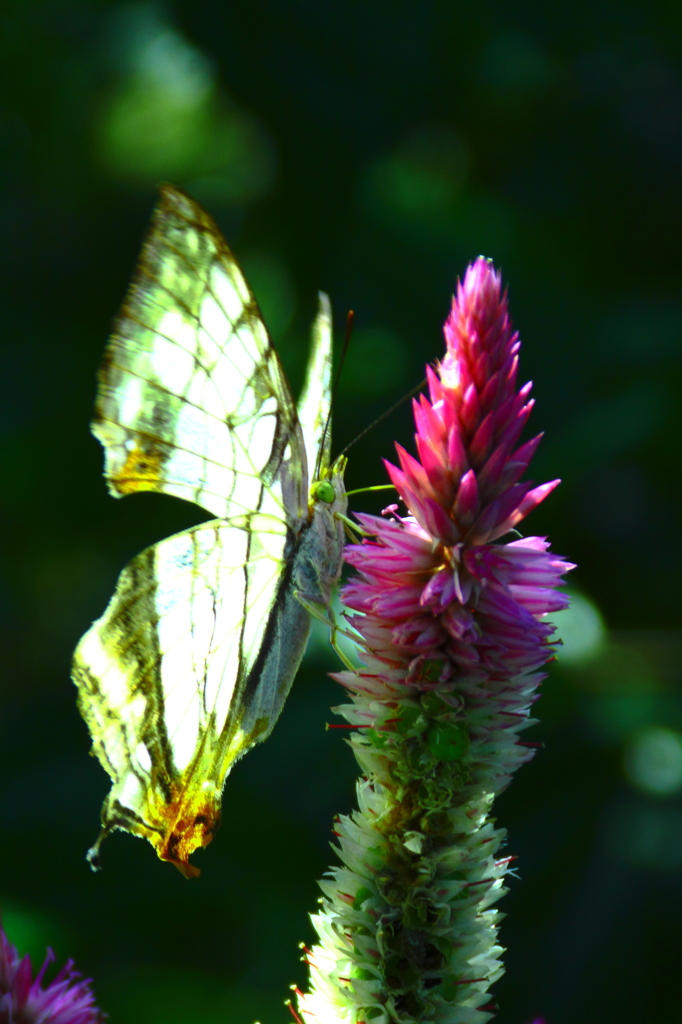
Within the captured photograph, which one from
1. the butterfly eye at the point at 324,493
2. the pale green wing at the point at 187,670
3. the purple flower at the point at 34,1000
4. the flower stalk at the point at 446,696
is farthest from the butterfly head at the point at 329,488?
the purple flower at the point at 34,1000

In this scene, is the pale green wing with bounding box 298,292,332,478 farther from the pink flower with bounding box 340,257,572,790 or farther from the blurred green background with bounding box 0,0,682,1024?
the blurred green background with bounding box 0,0,682,1024

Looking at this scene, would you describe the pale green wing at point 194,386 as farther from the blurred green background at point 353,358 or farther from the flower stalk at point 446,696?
the blurred green background at point 353,358

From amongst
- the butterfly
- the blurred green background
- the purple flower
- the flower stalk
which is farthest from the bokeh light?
the purple flower

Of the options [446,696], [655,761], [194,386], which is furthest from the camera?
[655,761]

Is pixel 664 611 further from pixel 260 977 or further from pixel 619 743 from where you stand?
pixel 260 977

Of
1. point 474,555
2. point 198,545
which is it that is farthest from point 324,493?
point 474,555

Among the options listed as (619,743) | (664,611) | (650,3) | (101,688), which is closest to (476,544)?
(101,688)

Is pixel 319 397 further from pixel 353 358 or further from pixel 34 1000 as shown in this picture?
pixel 353 358
